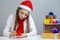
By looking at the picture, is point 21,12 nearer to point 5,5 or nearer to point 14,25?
point 14,25

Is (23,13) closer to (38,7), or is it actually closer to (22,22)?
(22,22)

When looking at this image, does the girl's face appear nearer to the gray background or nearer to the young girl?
the young girl

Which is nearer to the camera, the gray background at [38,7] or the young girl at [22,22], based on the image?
the young girl at [22,22]

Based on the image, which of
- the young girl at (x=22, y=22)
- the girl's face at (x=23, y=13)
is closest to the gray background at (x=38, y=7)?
the young girl at (x=22, y=22)

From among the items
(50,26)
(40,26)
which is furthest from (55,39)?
(40,26)

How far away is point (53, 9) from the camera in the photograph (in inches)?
91.4

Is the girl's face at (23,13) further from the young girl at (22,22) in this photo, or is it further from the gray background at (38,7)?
the gray background at (38,7)

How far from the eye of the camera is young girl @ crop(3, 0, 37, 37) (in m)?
1.74

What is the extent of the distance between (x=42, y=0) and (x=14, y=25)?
2.43ft

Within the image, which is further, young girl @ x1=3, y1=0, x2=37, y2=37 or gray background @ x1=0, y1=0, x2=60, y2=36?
gray background @ x1=0, y1=0, x2=60, y2=36

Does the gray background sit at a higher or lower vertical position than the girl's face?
higher

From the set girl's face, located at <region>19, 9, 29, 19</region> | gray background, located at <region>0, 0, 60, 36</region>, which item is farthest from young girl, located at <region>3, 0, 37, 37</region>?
gray background, located at <region>0, 0, 60, 36</region>

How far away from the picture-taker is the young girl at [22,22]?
5.72 ft

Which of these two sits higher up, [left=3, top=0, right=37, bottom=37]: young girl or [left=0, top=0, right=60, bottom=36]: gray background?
[left=0, top=0, right=60, bottom=36]: gray background
